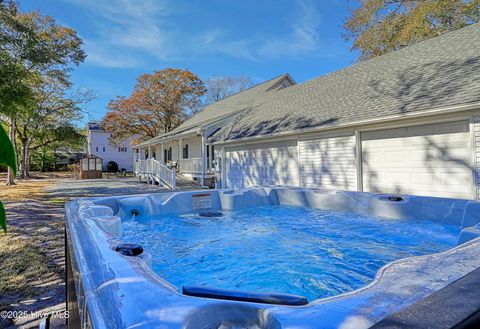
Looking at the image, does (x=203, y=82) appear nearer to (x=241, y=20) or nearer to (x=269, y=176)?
(x=241, y=20)

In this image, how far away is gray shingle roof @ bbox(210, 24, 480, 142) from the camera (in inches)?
247

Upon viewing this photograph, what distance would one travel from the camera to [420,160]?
246 inches

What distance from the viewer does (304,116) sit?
30.9 feet

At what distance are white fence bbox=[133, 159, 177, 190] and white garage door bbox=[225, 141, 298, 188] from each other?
2.37 metres

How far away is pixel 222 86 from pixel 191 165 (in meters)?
18.1

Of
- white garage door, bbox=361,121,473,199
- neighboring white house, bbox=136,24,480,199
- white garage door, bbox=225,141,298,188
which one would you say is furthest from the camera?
white garage door, bbox=225,141,298,188

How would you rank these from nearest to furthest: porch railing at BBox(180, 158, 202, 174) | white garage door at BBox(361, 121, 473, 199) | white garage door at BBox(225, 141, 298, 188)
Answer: white garage door at BBox(361, 121, 473, 199) → white garage door at BBox(225, 141, 298, 188) → porch railing at BBox(180, 158, 202, 174)

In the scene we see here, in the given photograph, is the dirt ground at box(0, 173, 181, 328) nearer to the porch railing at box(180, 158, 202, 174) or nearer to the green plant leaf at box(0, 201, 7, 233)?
the green plant leaf at box(0, 201, 7, 233)

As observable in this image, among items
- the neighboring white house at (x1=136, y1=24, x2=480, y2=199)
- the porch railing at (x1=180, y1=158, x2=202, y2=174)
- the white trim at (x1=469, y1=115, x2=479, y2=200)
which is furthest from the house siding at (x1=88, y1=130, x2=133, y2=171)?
the white trim at (x1=469, y1=115, x2=479, y2=200)

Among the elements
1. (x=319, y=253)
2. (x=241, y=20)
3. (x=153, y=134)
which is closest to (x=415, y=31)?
(x=241, y=20)

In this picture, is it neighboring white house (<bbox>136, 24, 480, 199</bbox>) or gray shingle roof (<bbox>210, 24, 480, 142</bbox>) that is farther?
gray shingle roof (<bbox>210, 24, 480, 142</bbox>)

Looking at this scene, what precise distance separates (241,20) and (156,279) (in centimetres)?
1663

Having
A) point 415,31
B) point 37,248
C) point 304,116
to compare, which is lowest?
point 37,248

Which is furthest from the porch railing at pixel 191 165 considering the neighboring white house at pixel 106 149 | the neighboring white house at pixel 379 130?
the neighboring white house at pixel 106 149
